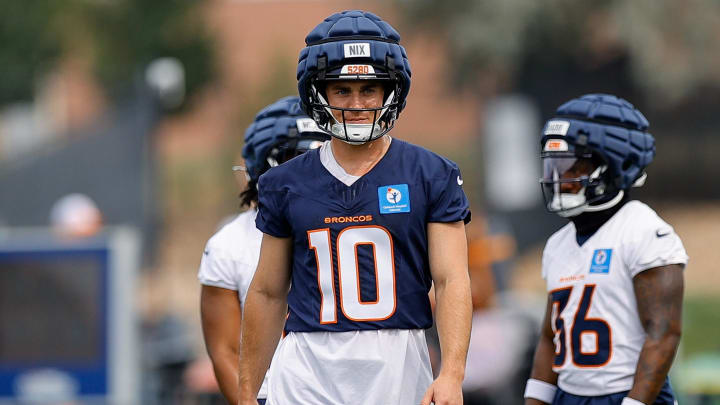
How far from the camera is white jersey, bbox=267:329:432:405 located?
427 centimetres

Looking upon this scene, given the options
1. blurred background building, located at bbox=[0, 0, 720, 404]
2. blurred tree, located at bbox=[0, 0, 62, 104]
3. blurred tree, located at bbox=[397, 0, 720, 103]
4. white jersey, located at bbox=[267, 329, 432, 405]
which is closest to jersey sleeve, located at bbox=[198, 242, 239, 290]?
white jersey, located at bbox=[267, 329, 432, 405]

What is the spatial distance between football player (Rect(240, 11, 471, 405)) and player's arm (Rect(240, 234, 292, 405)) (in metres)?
0.01

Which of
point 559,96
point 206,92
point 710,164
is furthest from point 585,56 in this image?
point 206,92

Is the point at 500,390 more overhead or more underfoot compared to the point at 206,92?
more underfoot

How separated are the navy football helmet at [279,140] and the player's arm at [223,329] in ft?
1.75

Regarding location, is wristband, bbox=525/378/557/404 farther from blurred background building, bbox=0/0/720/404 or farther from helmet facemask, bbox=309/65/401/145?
blurred background building, bbox=0/0/720/404

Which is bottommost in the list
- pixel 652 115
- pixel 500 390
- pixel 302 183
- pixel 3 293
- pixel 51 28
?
pixel 500 390

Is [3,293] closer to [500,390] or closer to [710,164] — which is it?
[500,390]

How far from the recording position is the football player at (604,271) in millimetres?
4930

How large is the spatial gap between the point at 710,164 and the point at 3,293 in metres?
22.8

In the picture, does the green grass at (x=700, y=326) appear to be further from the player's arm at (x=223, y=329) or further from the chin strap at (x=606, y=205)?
the player's arm at (x=223, y=329)

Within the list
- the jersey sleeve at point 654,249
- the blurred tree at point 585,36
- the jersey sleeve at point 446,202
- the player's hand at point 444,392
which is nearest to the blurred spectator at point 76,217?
the jersey sleeve at point 654,249

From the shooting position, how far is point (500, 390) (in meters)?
10.8

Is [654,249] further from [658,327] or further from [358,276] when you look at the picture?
[358,276]
